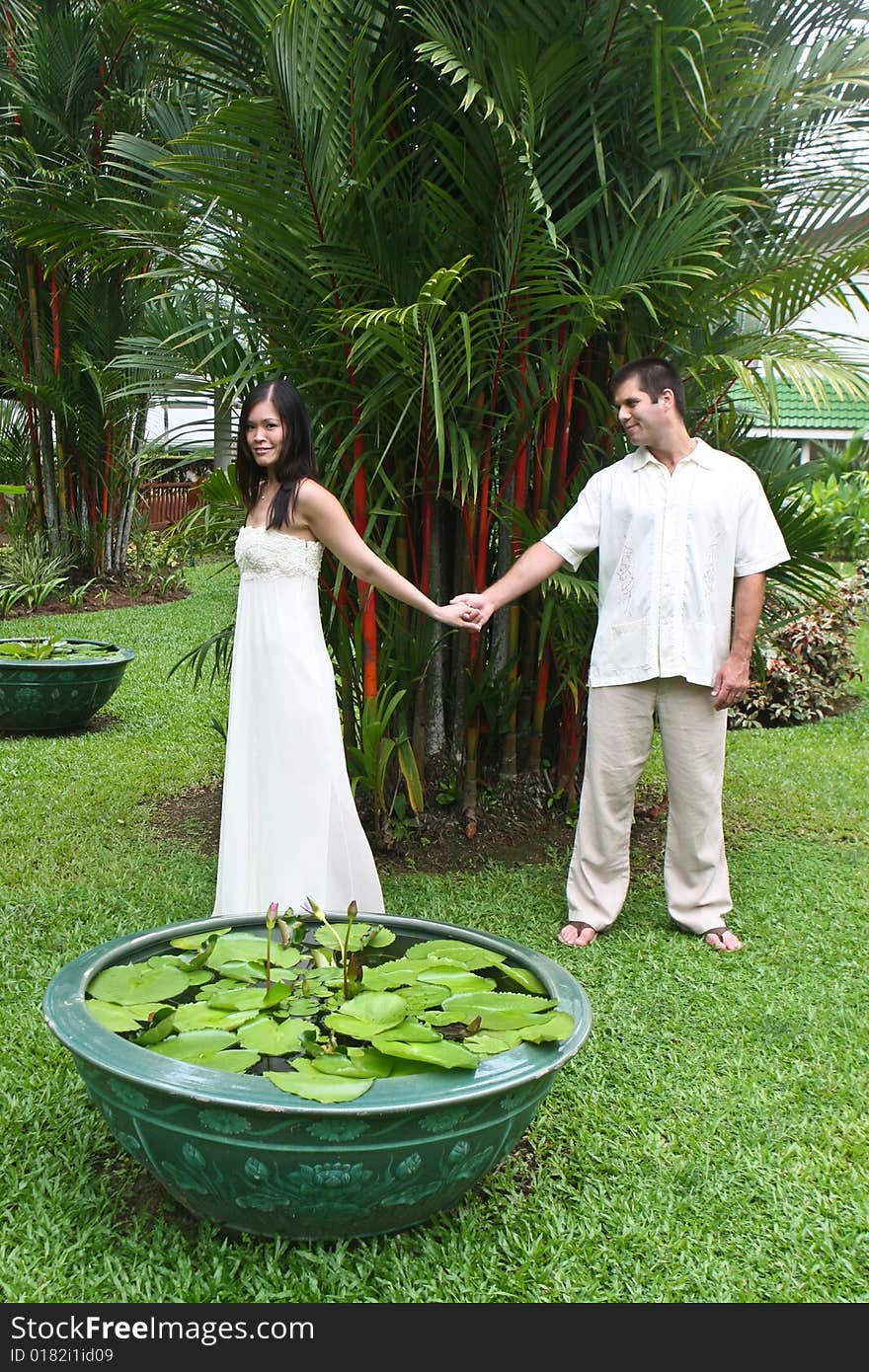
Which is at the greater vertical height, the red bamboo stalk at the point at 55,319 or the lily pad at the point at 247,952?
the red bamboo stalk at the point at 55,319

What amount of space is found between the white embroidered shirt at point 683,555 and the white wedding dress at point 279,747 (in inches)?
37.4

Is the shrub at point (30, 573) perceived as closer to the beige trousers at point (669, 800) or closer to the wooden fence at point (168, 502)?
the wooden fence at point (168, 502)

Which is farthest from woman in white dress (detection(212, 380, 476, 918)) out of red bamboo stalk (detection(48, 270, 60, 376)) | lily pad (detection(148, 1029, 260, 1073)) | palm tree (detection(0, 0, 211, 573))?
red bamboo stalk (detection(48, 270, 60, 376))

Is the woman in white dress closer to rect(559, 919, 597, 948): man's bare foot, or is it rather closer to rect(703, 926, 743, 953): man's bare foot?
rect(559, 919, 597, 948): man's bare foot

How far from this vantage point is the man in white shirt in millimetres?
3553

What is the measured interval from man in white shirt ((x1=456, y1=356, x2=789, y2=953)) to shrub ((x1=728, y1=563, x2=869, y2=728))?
3.50m

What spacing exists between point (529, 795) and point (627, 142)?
2.37m

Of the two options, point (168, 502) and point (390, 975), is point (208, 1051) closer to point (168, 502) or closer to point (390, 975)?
point (390, 975)

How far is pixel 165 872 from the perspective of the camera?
4.19 meters

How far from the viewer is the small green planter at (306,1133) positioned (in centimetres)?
183

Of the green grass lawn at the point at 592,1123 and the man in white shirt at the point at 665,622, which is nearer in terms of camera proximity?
the green grass lawn at the point at 592,1123

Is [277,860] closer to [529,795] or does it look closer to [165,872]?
[165,872]

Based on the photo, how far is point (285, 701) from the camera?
3.26 metres

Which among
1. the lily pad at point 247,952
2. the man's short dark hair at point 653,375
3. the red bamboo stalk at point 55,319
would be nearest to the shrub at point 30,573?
the red bamboo stalk at point 55,319
